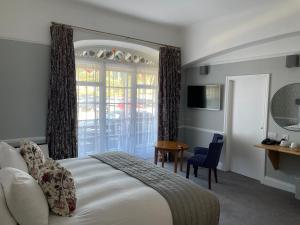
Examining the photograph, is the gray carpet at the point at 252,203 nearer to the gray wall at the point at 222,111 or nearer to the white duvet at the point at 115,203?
the gray wall at the point at 222,111

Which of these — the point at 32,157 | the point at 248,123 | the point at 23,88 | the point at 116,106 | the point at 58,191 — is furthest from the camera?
the point at 116,106

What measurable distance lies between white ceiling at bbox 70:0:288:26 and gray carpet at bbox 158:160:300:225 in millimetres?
2976

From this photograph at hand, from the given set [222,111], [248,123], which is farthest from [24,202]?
[222,111]

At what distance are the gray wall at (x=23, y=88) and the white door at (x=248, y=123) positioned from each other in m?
3.60

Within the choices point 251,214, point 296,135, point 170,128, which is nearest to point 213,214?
point 251,214

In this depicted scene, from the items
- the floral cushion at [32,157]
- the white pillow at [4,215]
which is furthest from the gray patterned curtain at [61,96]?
the white pillow at [4,215]

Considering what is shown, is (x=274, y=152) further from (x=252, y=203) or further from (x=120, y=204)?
(x=120, y=204)

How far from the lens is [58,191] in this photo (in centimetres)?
178

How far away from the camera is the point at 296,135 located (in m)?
3.81

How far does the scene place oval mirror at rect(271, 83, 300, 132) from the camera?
3.80 m

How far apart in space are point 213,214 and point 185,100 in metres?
3.90

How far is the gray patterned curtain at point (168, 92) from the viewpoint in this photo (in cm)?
530

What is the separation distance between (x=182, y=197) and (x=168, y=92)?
3.48m

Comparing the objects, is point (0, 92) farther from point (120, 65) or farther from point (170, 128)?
point (170, 128)
